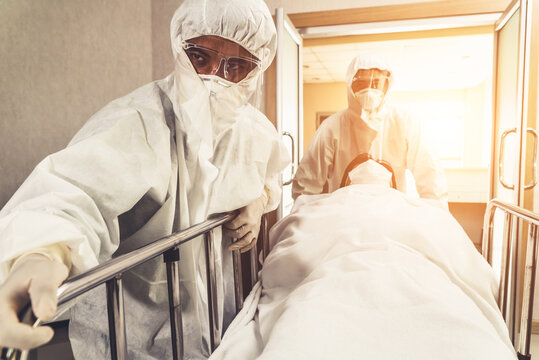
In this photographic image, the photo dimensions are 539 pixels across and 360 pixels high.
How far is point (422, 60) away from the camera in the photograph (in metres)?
4.80

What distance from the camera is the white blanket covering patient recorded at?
64cm

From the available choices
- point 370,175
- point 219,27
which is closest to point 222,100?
point 219,27

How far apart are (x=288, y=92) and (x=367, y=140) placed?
0.68 meters

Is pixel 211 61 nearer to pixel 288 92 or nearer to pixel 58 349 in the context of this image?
pixel 58 349

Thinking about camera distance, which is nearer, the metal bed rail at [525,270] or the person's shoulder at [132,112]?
the person's shoulder at [132,112]

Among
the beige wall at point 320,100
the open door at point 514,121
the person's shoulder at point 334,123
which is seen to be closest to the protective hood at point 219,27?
the open door at point 514,121

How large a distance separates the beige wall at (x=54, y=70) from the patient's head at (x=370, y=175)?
1498 millimetres

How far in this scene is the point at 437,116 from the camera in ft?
21.4

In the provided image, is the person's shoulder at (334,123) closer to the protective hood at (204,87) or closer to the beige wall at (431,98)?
the protective hood at (204,87)

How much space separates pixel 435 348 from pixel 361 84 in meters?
2.23

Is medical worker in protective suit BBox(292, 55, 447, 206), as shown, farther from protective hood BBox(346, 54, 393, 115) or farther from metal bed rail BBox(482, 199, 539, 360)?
metal bed rail BBox(482, 199, 539, 360)

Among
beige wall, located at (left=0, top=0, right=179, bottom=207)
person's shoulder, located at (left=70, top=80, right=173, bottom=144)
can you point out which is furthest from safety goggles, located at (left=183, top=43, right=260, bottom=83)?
beige wall, located at (left=0, top=0, right=179, bottom=207)

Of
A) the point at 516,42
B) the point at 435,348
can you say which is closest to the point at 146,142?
the point at 435,348

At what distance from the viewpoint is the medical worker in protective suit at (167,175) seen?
632mm
